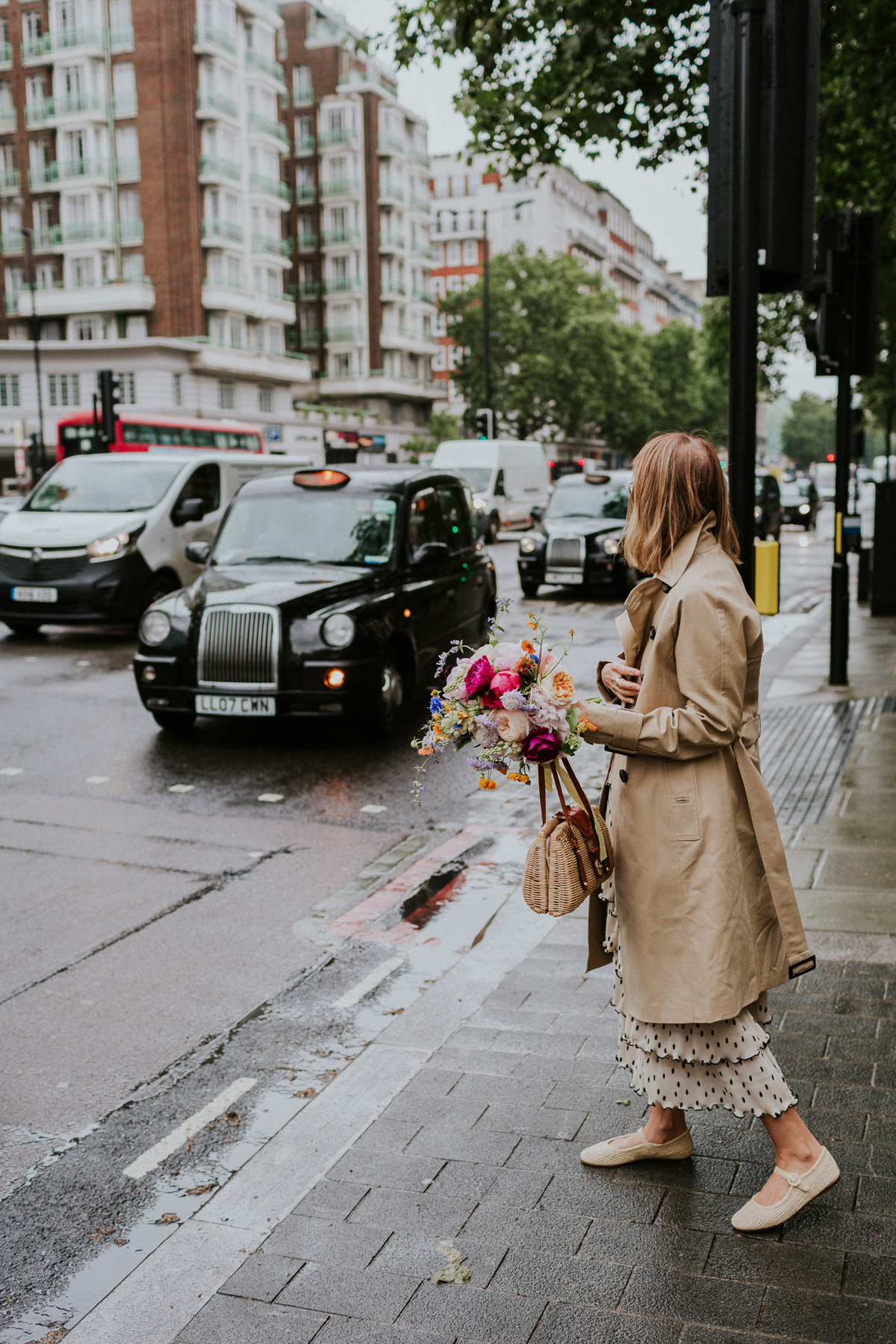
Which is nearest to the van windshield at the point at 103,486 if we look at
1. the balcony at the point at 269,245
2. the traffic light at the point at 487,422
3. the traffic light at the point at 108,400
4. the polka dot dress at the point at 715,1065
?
the polka dot dress at the point at 715,1065

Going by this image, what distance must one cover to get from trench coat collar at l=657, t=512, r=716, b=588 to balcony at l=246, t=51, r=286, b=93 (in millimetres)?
64090

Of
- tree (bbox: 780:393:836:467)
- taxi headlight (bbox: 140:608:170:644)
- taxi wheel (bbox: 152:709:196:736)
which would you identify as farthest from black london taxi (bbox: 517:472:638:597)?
tree (bbox: 780:393:836:467)

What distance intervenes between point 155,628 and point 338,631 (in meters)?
1.34

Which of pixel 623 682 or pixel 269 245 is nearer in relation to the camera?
pixel 623 682

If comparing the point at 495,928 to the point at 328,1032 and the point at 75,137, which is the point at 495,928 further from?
the point at 75,137

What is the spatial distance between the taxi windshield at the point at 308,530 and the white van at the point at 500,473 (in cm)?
2187

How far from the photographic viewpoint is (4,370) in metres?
56.8

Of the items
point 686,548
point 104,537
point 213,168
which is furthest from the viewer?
point 213,168

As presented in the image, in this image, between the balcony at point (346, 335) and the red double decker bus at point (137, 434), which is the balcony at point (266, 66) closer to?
the balcony at point (346, 335)

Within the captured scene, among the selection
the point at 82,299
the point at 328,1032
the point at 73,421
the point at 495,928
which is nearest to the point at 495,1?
the point at 495,928

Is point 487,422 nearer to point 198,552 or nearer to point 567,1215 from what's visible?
point 198,552

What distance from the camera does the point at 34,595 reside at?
14.4 meters

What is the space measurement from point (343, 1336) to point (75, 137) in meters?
62.5

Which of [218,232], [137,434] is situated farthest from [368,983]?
[218,232]
